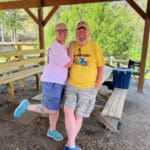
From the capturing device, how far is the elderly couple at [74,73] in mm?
2129

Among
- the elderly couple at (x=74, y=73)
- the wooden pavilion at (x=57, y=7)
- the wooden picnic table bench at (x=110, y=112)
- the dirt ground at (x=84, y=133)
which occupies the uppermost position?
the wooden pavilion at (x=57, y=7)

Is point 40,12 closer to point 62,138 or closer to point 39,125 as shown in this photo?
point 39,125

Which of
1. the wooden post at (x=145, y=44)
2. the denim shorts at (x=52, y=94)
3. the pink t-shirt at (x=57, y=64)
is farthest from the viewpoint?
the wooden post at (x=145, y=44)

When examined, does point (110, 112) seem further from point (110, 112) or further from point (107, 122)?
point (107, 122)

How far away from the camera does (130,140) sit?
269cm

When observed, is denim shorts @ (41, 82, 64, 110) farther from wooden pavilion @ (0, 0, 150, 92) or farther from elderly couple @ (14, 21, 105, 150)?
wooden pavilion @ (0, 0, 150, 92)

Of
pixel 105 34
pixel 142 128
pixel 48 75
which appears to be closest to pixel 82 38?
pixel 48 75

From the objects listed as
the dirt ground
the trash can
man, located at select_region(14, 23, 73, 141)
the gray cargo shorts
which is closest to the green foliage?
the trash can

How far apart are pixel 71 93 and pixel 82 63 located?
0.35 metres

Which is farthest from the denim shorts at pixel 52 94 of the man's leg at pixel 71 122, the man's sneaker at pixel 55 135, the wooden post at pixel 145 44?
the wooden post at pixel 145 44

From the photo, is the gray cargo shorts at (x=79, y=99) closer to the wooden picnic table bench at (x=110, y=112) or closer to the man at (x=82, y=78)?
the man at (x=82, y=78)

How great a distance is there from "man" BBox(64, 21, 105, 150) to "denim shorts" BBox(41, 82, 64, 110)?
9cm

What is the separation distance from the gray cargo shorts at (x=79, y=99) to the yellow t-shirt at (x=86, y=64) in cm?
6

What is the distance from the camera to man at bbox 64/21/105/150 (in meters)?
2.13
